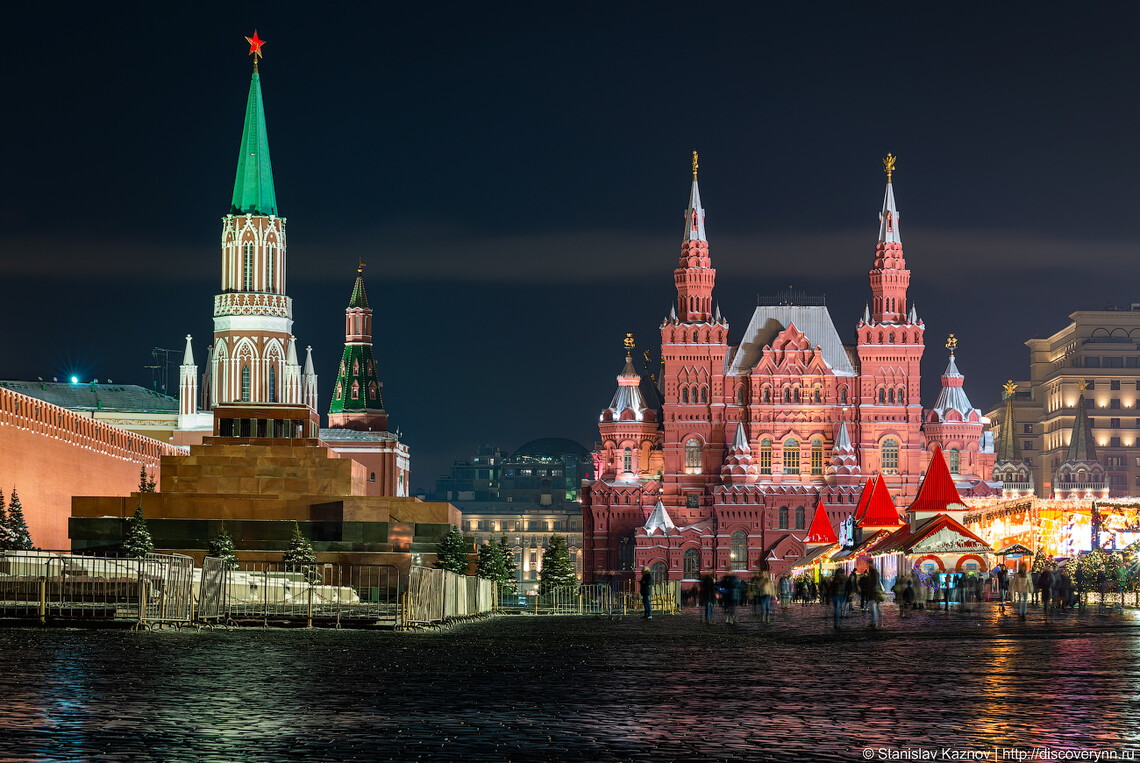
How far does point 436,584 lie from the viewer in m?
31.4

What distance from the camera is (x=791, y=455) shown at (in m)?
117

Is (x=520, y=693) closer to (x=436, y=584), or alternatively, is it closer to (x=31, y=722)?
(x=31, y=722)

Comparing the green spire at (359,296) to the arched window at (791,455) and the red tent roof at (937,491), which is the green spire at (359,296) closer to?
the arched window at (791,455)

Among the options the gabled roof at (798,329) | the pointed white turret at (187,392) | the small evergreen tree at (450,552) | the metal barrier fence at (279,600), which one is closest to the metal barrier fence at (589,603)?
the small evergreen tree at (450,552)

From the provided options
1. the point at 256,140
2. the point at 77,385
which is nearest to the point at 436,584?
the point at 256,140

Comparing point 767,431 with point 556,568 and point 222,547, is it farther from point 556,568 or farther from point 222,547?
point 222,547

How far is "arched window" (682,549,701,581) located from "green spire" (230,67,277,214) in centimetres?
3758

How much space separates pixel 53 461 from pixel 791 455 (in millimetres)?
68489

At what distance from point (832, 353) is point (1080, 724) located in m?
109

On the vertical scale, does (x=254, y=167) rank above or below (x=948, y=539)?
above

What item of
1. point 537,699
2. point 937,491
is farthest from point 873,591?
point 937,491

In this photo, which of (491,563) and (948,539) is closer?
(948,539)

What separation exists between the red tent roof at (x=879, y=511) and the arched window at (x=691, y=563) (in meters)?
39.1

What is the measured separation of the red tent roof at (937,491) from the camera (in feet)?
207
